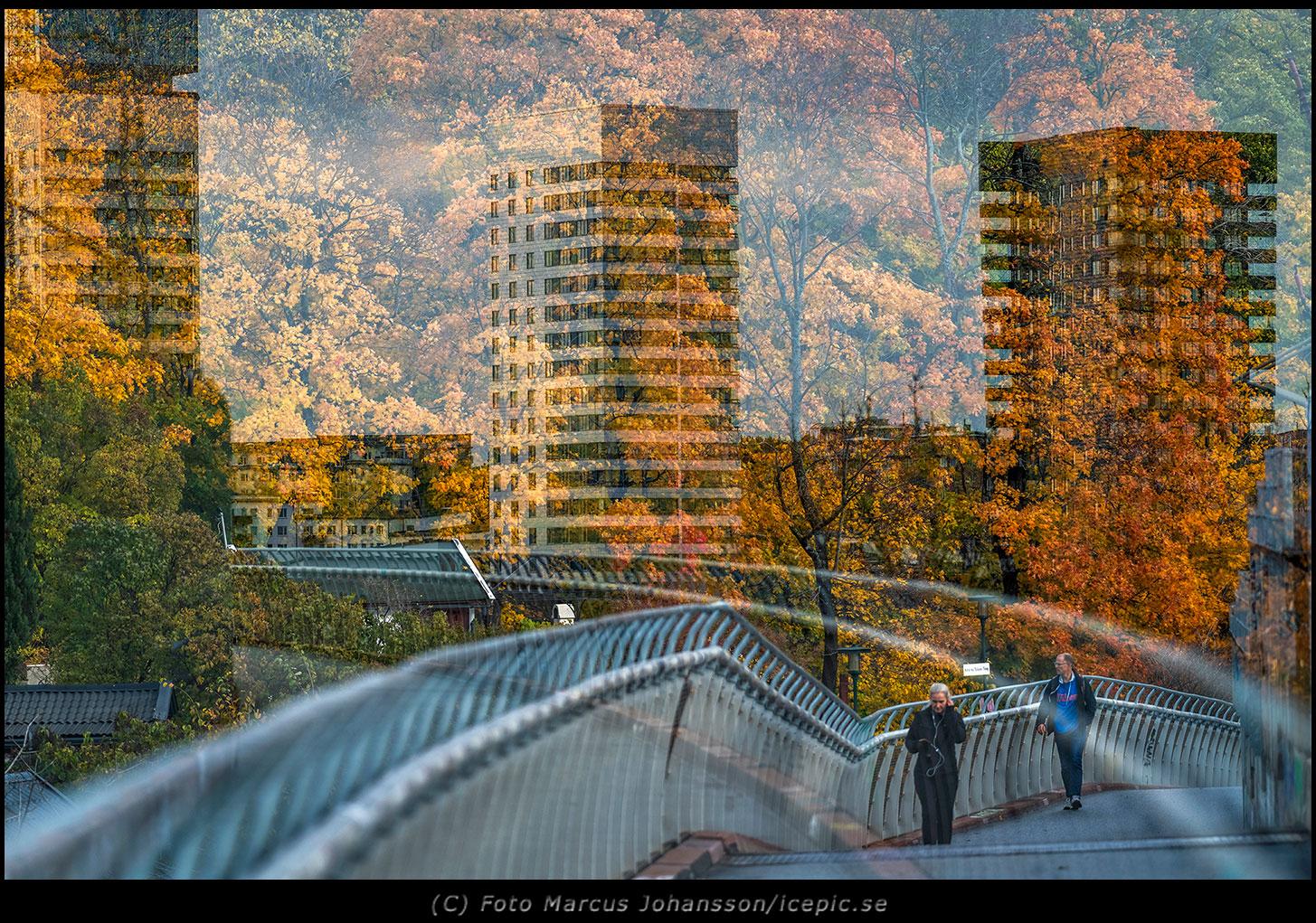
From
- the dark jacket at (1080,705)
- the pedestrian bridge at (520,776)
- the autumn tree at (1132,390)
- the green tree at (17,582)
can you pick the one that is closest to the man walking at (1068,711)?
the dark jacket at (1080,705)

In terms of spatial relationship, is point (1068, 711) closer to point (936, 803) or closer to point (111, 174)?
point (936, 803)

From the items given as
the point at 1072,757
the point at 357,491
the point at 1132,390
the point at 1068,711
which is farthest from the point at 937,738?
the point at 357,491

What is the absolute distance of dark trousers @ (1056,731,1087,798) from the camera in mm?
11555

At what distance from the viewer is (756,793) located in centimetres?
909

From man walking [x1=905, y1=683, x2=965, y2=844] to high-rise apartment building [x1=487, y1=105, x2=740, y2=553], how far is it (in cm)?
1049

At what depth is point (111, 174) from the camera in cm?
2205

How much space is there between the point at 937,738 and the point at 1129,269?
1276 centimetres

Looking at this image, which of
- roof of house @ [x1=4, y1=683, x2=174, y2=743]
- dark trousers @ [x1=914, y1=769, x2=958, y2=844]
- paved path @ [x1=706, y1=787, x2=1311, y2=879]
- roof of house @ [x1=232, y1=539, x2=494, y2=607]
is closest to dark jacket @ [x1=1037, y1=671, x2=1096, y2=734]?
dark trousers @ [x1=914, y1=769, x2=958, y2=844]

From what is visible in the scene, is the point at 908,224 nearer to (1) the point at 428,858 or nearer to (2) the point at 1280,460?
(2) the point at 1280,460

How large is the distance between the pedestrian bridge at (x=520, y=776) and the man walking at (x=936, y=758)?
0.67 meters

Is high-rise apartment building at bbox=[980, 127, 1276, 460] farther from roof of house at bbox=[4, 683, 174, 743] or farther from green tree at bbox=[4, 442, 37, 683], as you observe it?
green tree at bbox=[4, 442, 37, 683]

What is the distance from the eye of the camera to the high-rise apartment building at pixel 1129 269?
20.7 metres
